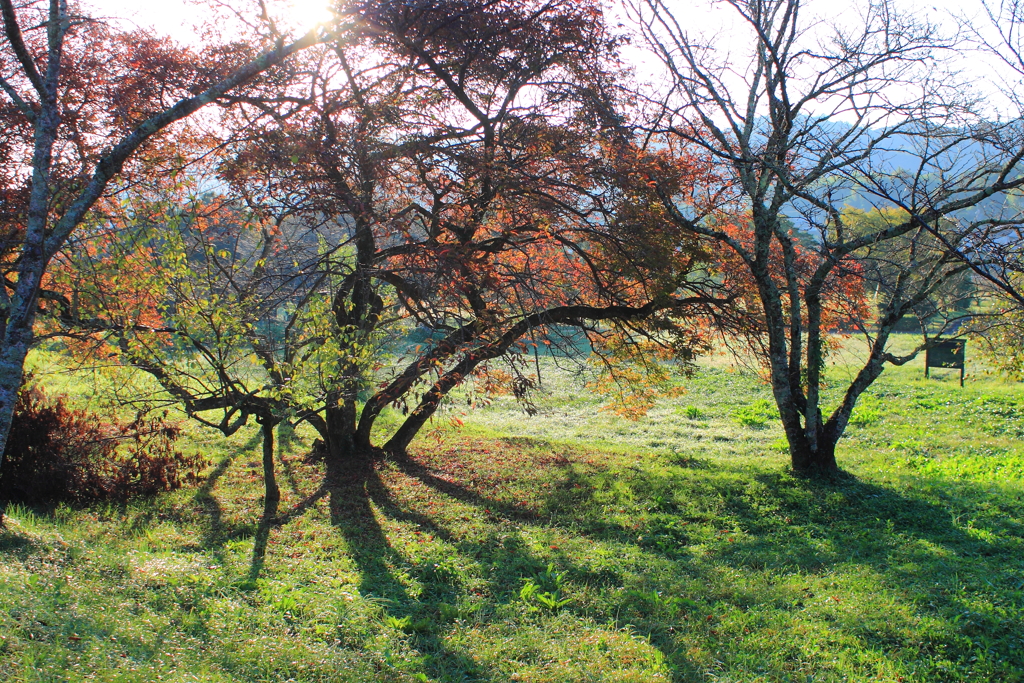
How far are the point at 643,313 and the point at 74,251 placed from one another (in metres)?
7.49

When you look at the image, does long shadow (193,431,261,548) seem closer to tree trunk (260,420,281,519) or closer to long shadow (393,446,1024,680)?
tree trunk (260,420,281,519)

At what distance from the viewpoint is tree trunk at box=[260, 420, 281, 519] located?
8.13 meters

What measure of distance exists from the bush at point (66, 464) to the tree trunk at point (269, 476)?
55.4 inches

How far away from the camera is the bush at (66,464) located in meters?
8.37

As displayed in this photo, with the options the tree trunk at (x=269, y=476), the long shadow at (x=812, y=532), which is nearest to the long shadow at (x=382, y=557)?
the tree trunk at (x=269, y=476)

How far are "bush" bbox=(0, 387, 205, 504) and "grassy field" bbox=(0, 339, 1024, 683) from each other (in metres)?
0.44

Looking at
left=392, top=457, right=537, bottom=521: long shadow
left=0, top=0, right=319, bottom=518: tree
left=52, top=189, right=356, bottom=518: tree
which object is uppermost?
left=0, top=0, right=319, bottom=518: tree

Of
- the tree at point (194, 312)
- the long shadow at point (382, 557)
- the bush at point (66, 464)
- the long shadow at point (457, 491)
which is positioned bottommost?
the long shadow at point (382, 557)

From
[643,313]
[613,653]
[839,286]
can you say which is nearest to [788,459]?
[839,286]

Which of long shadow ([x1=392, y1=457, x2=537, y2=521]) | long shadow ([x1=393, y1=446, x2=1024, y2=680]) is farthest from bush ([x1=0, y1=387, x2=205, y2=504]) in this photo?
long shadow ([x1=393, y1=446, x2=1024, y2=680])

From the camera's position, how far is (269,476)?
8438mm

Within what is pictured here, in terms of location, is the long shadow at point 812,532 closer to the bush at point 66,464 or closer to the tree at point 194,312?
the tree at point 194,312

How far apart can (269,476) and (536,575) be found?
3990 millimetres

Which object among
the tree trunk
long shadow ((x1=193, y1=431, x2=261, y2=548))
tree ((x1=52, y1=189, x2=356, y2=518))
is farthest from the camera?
the tree trunk
